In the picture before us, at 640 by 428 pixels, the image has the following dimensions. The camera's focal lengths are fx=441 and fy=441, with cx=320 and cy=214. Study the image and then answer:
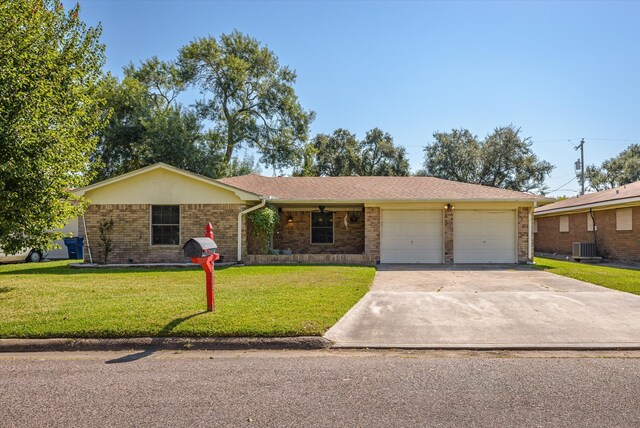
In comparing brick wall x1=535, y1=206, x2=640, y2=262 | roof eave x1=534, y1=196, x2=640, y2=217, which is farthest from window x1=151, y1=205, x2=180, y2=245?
brick wall x1=535, y1=206, x2=640, y2=262

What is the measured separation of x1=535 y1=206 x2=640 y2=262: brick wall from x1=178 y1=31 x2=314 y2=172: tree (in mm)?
18318

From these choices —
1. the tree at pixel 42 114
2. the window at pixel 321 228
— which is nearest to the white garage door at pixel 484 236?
the window at pixel 321 228

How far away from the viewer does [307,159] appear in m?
34.7

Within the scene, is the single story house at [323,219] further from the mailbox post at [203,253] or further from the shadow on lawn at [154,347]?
the shadow on lawn at [154,347]

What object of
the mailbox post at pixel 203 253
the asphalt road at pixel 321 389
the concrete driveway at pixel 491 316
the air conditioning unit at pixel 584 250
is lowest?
the asphalt road at pixel 321 389

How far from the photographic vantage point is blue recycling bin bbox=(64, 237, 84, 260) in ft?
67.5

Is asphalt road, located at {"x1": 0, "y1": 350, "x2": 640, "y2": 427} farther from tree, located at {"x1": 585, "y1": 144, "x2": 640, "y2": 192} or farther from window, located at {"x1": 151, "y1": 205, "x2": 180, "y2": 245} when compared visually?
tree, located at {"x1": 585, "y1": 144, "x2": 640, "y2": 192}

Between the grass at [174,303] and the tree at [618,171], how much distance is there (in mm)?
42109

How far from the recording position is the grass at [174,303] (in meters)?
6.11

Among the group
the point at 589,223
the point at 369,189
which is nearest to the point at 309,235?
the point at 369,189

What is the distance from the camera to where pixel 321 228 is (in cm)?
1881

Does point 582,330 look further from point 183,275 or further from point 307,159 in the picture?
point 307,159

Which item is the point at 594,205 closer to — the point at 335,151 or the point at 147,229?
the point at 147,229

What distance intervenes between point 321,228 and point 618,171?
139 feet
